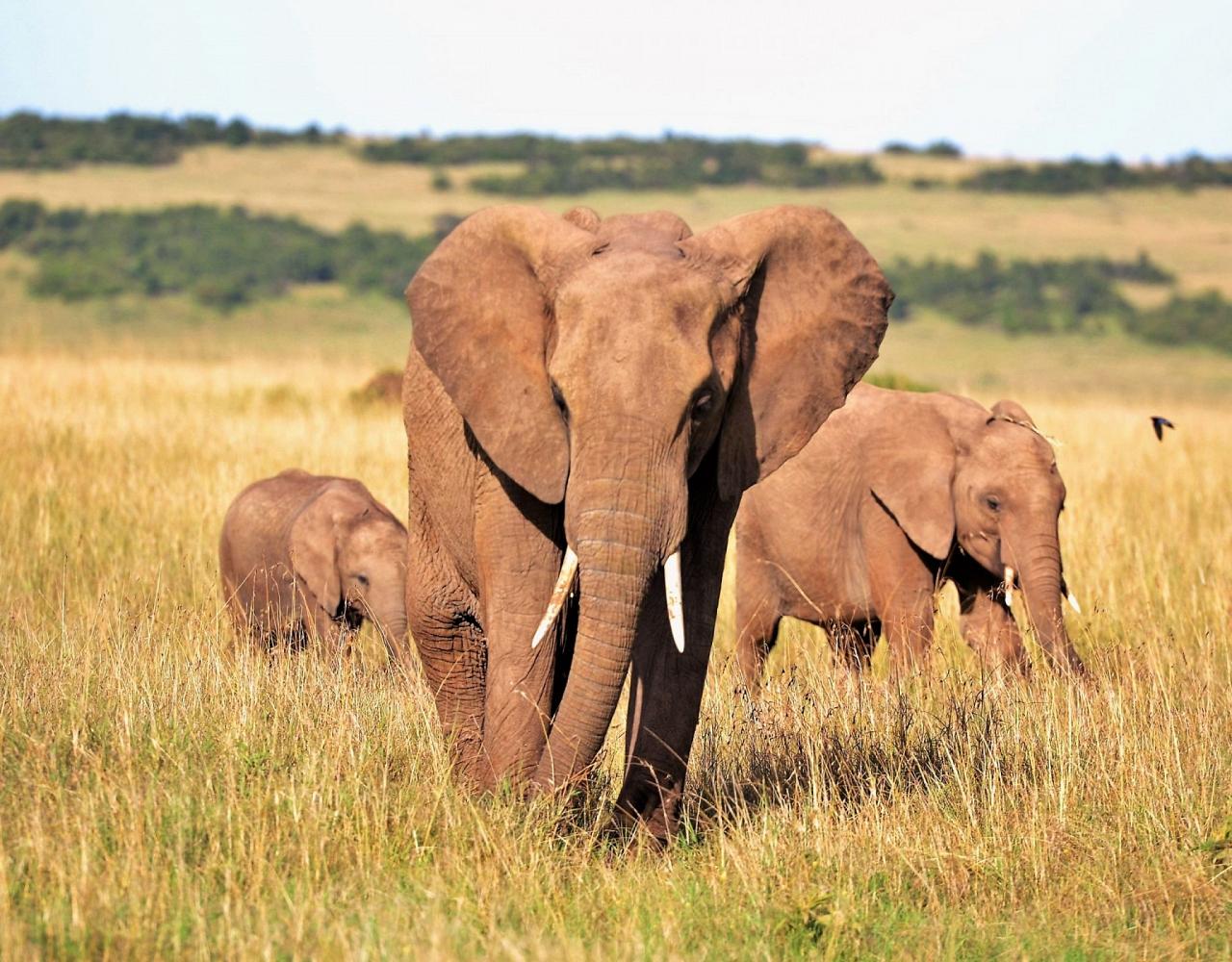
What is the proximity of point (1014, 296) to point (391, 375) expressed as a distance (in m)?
48.0

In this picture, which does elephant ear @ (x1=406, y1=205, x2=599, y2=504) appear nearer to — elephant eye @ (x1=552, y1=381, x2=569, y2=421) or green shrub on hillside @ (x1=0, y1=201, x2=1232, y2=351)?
elephant eye @ (x1=552, y1=381, x2=569, y2=421)

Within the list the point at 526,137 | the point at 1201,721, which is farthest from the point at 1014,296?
the point at 1201,721

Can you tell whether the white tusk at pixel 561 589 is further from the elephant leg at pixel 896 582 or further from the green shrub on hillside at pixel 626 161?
the green shrub on hillside at pixel 626 161

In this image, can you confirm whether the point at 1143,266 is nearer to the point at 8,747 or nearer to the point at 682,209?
the point at 682,209

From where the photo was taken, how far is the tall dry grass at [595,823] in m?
4.63

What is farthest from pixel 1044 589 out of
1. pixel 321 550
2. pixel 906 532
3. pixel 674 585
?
pixel 674 585

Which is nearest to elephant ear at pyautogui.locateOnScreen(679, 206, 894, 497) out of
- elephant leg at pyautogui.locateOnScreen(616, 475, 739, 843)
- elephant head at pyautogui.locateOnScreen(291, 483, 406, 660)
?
elephant leg at pyautogui.locateOnScreen(616, 475, 739, 843)

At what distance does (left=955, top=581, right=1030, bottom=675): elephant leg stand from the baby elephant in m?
2.90

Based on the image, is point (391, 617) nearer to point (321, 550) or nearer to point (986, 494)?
point (321, 550)

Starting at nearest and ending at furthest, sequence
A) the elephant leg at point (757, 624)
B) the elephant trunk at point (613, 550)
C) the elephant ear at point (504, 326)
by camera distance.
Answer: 1. the elephant trunk at point (613, 550)
2. the elephant ear at point (504, 326)
3. the elephant leg at point (757, 624)

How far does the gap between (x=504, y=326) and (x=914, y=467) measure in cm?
427

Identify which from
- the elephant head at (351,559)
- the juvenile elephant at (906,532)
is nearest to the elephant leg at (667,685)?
the juvenile elephant at (906,532)

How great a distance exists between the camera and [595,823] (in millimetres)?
5457

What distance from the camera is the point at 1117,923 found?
203 inches
